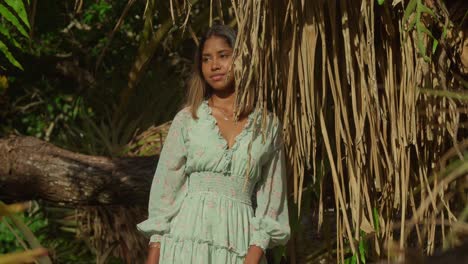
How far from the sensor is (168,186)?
3844 mm

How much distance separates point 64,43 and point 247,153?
14.4ft

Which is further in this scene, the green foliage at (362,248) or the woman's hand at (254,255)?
the green foliage at (362,248)

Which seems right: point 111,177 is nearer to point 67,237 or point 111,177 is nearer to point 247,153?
point 247,153

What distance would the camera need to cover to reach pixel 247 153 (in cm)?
375

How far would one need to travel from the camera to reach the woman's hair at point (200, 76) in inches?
153

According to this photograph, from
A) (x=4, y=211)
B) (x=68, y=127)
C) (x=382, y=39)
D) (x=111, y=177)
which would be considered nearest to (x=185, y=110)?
(x=382, y=39)

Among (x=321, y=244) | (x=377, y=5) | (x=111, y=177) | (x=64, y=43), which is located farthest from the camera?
(x=64, y=43)

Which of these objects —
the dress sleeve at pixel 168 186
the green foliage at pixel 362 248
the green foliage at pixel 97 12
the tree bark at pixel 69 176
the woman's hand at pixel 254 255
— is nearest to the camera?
the woman's hand at pixel 254 255

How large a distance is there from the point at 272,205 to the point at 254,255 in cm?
19

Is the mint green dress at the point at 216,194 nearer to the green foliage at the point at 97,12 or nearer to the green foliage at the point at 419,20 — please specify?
the green foliage at the point at 419,20

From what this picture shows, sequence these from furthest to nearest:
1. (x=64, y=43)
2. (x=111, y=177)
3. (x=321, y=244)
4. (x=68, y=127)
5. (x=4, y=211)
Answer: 1. (x=64, y=43)
2. (x=68, y=127)
3. (x=321, y=244)
4. (x=111, y=177)
5. (x=4, y=211)

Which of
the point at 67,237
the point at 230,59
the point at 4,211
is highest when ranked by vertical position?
the point at 230,59

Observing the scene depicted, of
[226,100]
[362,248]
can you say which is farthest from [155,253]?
[362,248]

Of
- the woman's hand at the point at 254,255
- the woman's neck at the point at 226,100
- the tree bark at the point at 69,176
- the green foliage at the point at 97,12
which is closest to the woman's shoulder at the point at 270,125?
the woman's neck at the point at 226,100
